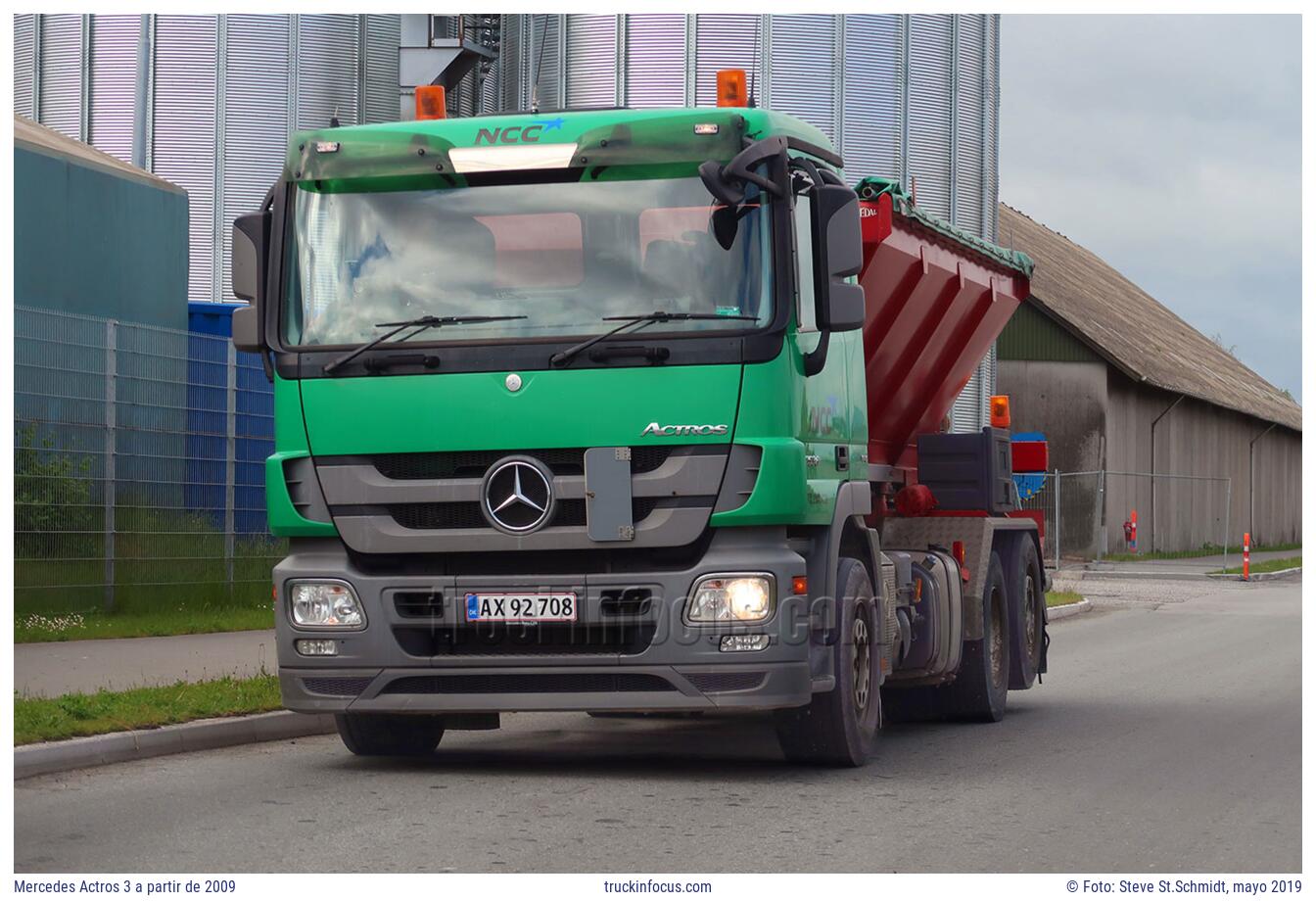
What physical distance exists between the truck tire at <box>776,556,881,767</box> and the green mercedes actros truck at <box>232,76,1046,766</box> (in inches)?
0.9

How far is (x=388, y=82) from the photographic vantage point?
93.1 ft

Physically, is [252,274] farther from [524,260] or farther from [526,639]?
[526,639]

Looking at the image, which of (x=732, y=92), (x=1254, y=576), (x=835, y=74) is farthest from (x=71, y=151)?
(x=1254, y=576)

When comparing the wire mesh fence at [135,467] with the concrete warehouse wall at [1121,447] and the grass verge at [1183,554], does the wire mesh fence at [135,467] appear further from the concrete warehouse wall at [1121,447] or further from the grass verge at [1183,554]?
the grass verge at [1183,554]

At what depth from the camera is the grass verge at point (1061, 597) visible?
2603cm

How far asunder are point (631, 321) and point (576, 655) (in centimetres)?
153

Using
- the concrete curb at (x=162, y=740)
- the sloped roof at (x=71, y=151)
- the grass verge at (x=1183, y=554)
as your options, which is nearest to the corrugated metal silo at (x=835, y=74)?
the sloped roof at (x=71, y=151)

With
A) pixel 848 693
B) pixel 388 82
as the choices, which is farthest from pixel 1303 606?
pixel 848 693

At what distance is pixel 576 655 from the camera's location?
29.8 ft

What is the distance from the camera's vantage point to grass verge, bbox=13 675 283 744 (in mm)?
10131

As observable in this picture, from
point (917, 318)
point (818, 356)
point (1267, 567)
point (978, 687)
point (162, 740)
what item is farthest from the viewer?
point (1267, 567)

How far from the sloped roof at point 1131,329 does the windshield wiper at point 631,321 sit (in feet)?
103

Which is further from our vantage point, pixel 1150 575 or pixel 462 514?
pixel 1150 575
